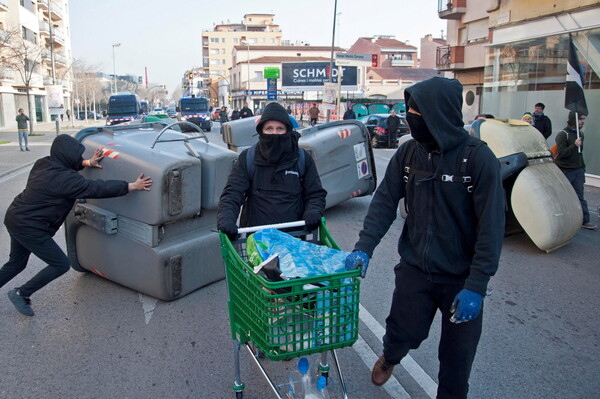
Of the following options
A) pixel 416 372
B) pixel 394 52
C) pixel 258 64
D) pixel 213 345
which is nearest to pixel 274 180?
pixel 213 345

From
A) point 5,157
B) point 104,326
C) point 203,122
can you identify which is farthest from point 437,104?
point 203,122

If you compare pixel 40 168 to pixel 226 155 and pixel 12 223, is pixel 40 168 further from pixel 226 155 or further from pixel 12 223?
pixel 226 155

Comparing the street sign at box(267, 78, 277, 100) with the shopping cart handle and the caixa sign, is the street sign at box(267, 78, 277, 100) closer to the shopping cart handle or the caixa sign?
the caixa sign

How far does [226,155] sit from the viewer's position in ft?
16.3

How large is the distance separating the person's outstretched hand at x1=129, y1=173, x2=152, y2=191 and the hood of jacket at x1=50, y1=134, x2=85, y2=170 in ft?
1.77

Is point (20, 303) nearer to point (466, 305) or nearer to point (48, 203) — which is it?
point (48, 203)

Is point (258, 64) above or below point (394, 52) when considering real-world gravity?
below

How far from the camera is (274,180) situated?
344 cm

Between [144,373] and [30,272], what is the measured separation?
9.56ft

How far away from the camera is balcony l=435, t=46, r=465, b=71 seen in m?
29.9

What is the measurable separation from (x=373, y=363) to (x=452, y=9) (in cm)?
2930

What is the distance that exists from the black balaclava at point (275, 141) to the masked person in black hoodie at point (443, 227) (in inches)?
31.3

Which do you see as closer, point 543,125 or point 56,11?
point 543,125

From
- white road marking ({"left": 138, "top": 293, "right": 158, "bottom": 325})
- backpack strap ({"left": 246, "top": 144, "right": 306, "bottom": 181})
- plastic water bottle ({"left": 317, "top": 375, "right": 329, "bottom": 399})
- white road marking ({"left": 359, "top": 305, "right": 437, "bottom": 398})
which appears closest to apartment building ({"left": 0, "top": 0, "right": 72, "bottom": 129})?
white road marking ({"left": 138, "top": 293, "right": 158, "bottom": 325})
